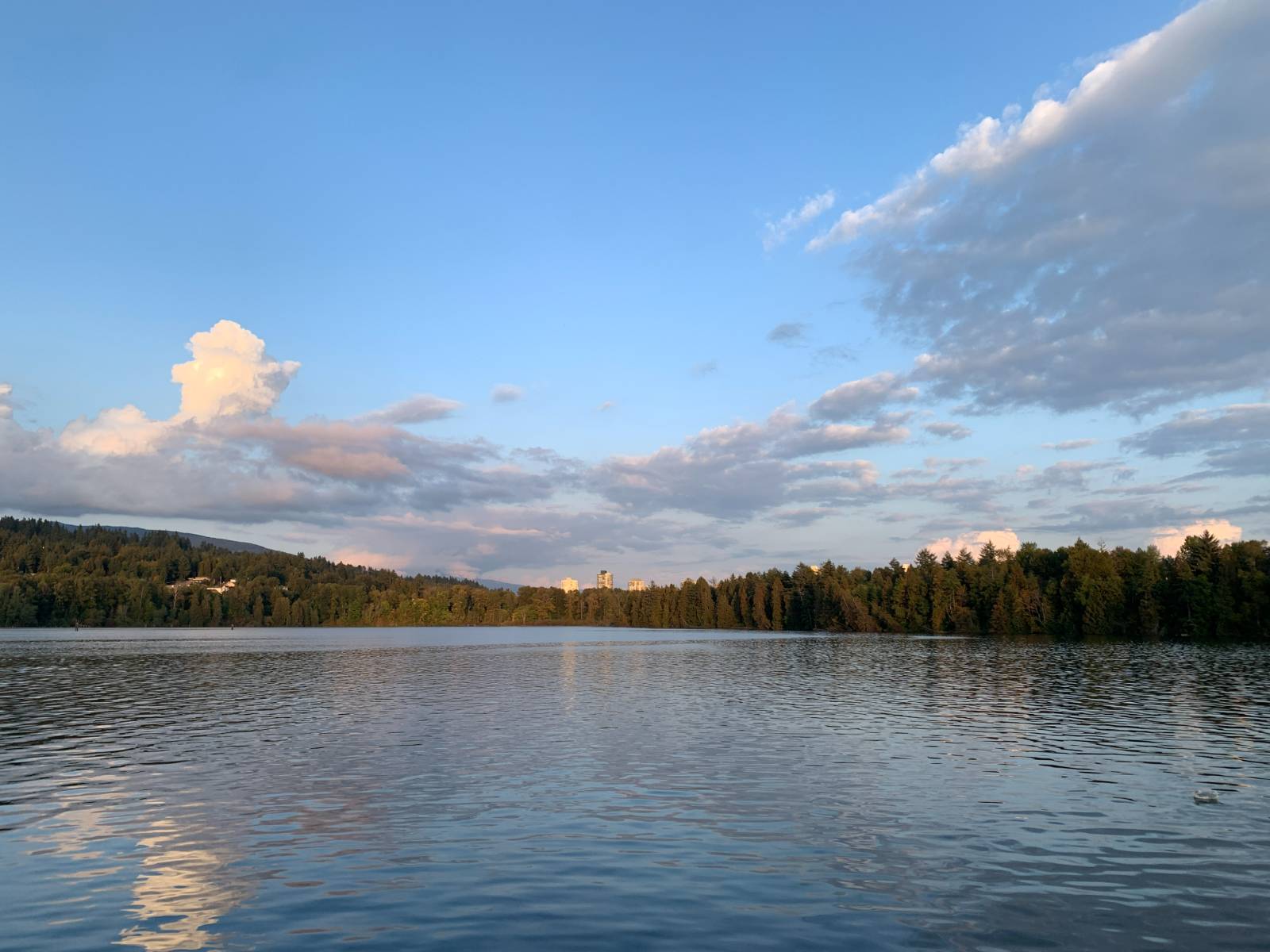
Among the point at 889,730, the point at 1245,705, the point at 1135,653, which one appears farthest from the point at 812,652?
the point at 889,730

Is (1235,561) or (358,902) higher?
(1235,561)

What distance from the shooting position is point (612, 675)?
87562 mm

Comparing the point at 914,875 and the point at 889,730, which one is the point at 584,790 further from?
the point at 889,730

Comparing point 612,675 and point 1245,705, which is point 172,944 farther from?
point 612,675

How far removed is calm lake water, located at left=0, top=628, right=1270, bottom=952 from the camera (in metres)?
17.5

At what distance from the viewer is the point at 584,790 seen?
30438 millimetres

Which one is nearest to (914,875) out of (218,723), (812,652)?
(218,723)

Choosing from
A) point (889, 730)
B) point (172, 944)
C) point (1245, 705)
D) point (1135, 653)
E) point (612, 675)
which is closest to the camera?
point (172, 944)

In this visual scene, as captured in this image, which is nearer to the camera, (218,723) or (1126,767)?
(1126,767)

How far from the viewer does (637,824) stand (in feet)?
83.6

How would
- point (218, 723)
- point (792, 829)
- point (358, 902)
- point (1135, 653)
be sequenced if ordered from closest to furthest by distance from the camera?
1. point (358, 902)
2. point (792, 829)
3. point (218, 723)
4. point (1135, 653)

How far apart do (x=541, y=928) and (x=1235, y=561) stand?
178750 mm

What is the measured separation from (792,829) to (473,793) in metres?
11.8

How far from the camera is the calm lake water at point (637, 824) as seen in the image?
690 inches
